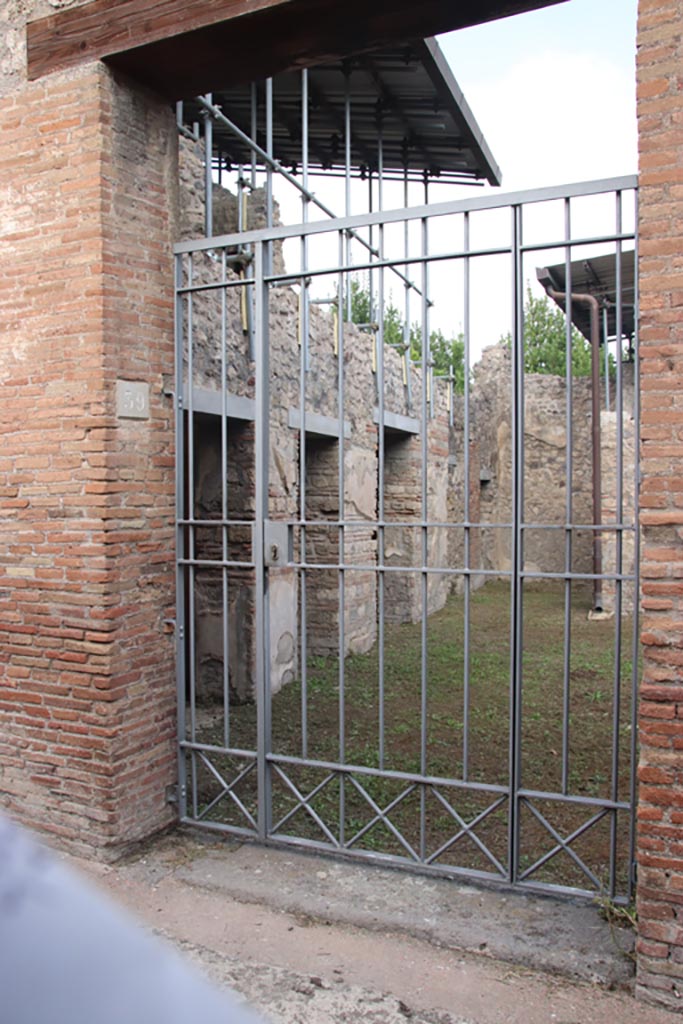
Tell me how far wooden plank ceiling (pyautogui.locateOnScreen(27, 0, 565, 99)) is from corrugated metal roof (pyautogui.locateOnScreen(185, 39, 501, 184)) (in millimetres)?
3063

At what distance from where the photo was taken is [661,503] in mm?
2803

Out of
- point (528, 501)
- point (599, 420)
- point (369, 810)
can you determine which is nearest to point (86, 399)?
point (369, 810)

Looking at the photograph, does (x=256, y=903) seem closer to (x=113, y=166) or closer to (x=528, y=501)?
(x=113, y=166)

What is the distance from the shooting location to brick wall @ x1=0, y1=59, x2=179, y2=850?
149 inches

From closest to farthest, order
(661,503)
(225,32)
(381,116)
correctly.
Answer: (661,503) → (225,32) → (381,116)

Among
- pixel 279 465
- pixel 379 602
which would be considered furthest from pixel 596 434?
pixel 379 602

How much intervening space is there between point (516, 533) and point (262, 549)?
1.23m

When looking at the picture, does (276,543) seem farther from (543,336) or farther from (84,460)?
(543,336)

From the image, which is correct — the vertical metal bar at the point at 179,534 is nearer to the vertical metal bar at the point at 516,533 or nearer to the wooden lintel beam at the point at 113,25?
the wooden lintel beam at the point at 113,25

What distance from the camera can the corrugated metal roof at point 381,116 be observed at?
7.84m

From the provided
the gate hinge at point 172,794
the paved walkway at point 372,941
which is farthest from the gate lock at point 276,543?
the paved walkway at point 372,941

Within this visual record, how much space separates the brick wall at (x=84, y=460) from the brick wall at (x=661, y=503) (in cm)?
231

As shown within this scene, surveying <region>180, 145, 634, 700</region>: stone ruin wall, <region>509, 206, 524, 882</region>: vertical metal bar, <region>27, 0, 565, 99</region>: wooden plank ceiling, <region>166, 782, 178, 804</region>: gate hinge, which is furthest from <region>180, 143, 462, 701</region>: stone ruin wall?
<region>166, 782, 178, 804</region>: gate hinge

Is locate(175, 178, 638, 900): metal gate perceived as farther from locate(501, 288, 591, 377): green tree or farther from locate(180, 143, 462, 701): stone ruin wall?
locate(501, 288, 591, 377): green tree
